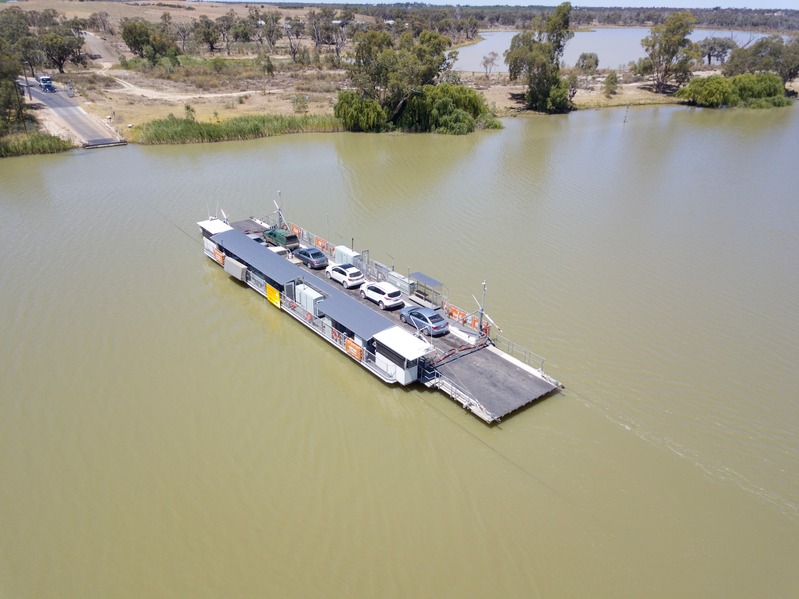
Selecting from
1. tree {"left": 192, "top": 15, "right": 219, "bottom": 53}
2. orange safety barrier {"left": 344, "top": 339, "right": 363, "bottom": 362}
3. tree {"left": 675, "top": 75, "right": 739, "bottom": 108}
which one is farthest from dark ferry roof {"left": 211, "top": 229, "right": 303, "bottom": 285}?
tree {"left": 192, "top": 15, "right": 219, "bottom": 53}

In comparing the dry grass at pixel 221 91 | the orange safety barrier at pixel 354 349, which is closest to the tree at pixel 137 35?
the dry grass at pixel 221 91

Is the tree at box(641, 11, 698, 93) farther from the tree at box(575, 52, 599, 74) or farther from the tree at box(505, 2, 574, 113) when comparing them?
the tree at box(505, 2, 574, 113)

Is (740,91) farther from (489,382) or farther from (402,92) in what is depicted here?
(489,382)

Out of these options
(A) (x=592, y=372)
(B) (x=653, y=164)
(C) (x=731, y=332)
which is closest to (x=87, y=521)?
(A) (x=592, y=372)

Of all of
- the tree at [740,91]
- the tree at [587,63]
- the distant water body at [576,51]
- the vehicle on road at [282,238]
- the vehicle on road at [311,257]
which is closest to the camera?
the vehicle on road at [311,257]

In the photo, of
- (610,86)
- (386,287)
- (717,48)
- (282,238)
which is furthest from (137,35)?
(717,48)

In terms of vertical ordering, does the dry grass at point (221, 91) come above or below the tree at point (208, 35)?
below

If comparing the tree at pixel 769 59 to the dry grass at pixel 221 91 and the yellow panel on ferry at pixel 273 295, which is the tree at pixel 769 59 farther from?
the yellow panel on ferry at pixel 273 295

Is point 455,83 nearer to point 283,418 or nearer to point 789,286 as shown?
point 789,286
